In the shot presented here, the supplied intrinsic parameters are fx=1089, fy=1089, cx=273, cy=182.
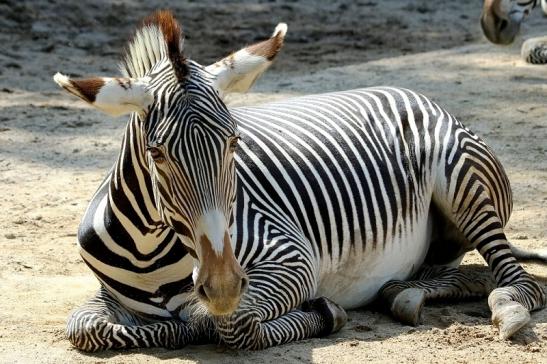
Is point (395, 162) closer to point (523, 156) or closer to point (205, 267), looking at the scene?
point (205, 267)

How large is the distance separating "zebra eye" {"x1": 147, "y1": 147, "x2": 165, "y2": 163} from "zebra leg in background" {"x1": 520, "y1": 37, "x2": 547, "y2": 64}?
7.63 metres

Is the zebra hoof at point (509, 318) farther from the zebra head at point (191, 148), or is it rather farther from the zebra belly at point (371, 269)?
the zebra head at point (191, 148)

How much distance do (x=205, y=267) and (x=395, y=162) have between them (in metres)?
2.04

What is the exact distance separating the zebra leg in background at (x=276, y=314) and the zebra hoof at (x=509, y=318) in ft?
2.35

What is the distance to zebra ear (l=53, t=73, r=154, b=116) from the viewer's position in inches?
163

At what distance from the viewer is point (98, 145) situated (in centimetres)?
884

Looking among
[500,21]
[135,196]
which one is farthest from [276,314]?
[500,21]

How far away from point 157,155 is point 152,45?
2.08 ft

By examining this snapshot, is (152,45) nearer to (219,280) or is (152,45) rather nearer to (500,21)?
(219,280)

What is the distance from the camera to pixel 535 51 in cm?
1105

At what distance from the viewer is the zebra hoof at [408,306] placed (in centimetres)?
520

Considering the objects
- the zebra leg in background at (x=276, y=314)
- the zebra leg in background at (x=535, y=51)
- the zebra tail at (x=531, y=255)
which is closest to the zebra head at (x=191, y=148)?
the zebra leg in background at (x=276, y=314)

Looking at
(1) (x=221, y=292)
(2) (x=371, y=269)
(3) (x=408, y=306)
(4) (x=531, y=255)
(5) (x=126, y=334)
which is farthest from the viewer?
(4) (x=531, y=255)

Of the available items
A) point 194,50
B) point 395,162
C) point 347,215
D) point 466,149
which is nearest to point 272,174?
point 347,215
